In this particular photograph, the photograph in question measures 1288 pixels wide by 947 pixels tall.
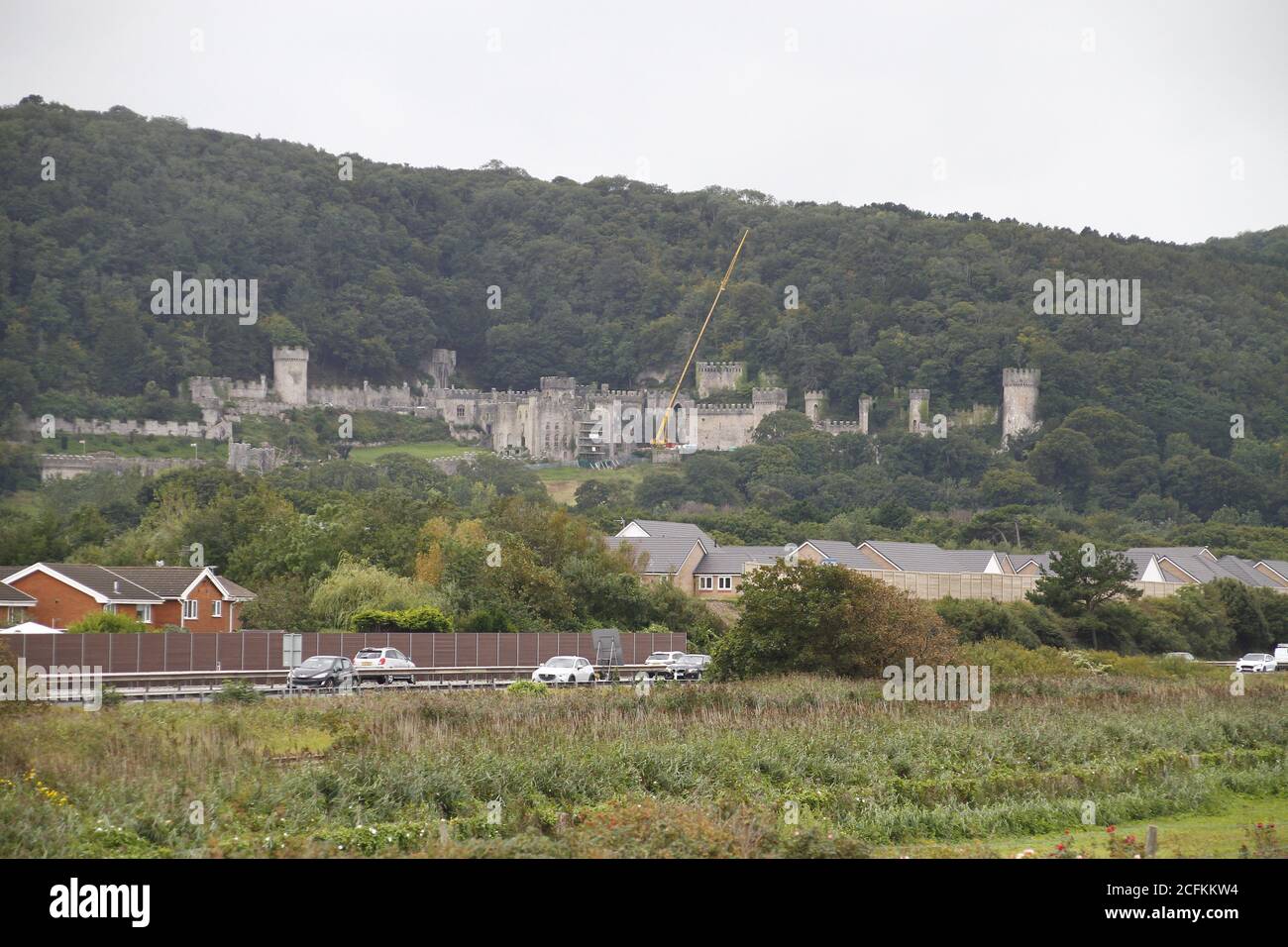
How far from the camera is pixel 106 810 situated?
18625 mm

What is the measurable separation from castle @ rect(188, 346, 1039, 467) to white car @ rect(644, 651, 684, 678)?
10059 cm

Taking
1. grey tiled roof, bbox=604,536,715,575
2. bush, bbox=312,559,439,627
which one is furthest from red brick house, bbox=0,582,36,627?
grey tiled roof, bbox=604,536,715,575

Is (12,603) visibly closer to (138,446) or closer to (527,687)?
(527,687)

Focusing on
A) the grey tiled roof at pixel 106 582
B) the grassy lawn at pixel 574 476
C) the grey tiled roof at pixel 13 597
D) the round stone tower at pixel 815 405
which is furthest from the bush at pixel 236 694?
the round stone tower at pixel 815 405

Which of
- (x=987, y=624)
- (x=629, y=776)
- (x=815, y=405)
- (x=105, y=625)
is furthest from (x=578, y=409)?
(x=629, y=776)

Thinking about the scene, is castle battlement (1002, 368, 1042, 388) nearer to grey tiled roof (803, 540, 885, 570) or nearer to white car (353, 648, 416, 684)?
grey tiled roof (803, 540, 885, 570)

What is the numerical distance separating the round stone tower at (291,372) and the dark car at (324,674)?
12681cm

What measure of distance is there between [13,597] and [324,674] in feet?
40.4

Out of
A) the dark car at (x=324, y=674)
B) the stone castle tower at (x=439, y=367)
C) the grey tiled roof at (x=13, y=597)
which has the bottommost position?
the dark car at (x=324, y=674)

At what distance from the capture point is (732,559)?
74625mm

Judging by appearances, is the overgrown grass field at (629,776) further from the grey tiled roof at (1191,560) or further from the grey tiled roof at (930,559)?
the grey tiled roof at (1191,560)

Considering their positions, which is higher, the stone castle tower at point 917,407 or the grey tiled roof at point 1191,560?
the stone castle tower at point 917,407

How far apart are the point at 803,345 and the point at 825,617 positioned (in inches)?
5124

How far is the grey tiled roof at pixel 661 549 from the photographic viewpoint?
236ft
